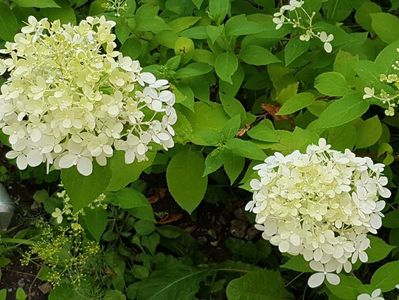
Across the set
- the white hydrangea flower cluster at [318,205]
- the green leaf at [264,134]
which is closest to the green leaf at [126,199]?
the green leaf at [264,134]

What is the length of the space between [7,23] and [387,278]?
1.29 metres

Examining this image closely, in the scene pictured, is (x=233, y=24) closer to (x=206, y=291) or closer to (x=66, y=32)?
(x=66, y=32)

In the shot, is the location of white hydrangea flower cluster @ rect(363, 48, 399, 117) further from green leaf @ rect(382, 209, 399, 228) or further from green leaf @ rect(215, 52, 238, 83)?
green leaf @ rect(382, 209, 399, 228)

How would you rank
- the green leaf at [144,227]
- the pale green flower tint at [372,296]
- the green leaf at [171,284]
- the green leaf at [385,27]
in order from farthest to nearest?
the green leaf at [144,227] → the green leaf at [171,284] → the green leaf at [385,27] → the pale green flower tint at [372,296]

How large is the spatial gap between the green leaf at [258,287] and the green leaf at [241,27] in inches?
30.8

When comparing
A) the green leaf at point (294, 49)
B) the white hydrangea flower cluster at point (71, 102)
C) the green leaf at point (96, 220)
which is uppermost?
the white hydrangea flower cluster at point (71, 102)

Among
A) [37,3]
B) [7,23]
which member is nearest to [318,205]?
[37,3]

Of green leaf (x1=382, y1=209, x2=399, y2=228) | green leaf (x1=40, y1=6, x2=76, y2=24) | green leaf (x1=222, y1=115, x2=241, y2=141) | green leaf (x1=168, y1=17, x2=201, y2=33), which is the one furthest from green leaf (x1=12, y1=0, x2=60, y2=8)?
green leaf (x1=382, y1=209, x2=399, y2=228)

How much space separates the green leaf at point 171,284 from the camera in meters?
2.44

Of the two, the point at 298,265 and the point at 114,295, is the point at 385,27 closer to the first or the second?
the point at 298,265

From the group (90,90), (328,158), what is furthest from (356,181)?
(90,90)

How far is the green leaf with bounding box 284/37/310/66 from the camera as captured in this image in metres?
1.98

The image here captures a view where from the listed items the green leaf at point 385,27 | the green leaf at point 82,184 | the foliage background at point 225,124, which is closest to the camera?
the green leaf at point 82,184

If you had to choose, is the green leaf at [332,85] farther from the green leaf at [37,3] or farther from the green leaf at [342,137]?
the green leaf at [37,3]
